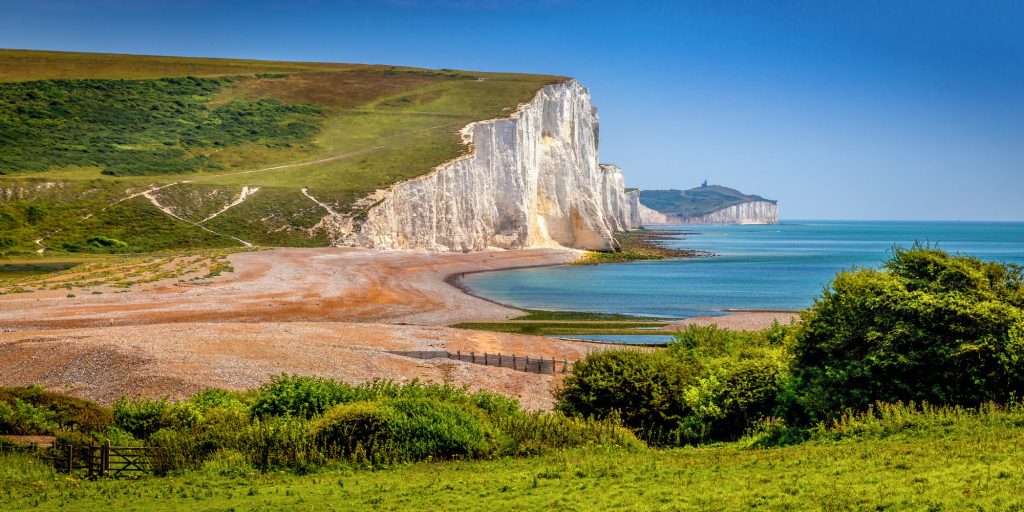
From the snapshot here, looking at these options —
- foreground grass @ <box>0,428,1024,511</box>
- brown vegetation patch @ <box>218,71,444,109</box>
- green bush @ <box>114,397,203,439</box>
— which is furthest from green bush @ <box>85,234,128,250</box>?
foreground grass @ <box>0,428,1024,511</box>

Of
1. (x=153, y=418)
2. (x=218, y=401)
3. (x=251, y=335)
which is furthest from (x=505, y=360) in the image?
(x=153, y=418)

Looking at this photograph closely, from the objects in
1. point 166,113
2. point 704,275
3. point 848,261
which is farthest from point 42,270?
point 848,261

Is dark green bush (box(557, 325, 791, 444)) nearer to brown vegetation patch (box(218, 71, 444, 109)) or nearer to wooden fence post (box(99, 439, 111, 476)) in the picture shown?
wooden fence post (box(99, 439, 111, 476))

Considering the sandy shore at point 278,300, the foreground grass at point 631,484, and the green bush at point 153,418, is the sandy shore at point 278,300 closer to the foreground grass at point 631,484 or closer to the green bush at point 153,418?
the green bush at point 153,418

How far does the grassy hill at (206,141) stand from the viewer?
8275 centimetres

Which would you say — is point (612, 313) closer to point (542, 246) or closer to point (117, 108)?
point (542, 246)

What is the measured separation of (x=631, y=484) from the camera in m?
13.1

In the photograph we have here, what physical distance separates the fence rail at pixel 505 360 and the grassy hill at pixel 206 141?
175 ft

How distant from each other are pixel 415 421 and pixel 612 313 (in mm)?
34329

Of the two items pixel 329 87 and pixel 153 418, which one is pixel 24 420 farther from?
pixel 329 87

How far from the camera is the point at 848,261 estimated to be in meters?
107

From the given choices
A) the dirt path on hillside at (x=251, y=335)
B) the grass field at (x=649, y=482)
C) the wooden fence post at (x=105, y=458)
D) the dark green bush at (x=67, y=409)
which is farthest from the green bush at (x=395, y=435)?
the dirt path on hillside at (x=251, y=335)

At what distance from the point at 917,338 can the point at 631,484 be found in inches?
286

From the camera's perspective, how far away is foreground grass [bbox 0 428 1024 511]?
36.9 feet
